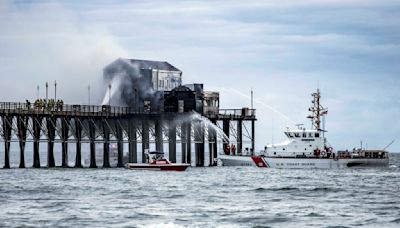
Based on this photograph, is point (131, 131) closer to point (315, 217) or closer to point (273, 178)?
point (273, 178)

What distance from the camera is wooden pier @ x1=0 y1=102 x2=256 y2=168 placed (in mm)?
142375

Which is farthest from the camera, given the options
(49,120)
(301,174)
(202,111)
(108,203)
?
(202,111)

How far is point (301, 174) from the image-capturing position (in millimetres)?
133125

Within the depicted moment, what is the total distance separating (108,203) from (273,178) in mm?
44598

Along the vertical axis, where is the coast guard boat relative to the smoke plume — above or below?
below

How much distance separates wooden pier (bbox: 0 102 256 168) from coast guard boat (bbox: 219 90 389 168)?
1080cm

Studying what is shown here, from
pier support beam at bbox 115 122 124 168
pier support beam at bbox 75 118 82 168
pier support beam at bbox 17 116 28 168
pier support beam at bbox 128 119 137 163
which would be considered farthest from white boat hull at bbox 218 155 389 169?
pier support beam at bbox 17 116 28 168

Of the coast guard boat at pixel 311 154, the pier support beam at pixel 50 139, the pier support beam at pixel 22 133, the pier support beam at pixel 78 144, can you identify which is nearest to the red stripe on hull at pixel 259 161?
the coast guard boat at pixel 311 154

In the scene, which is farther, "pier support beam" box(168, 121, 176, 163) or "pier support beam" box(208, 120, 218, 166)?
"pier support beam" box(208, 120, 218, 166)

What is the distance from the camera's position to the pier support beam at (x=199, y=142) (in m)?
163

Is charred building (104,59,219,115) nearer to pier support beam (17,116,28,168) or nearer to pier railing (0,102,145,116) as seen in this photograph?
pier railing (0,102,145,116)

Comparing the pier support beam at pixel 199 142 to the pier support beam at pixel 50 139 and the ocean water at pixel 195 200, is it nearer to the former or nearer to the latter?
the pier support beam at pixel 50 139

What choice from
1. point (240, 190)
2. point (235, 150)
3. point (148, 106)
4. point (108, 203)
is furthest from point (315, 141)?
point (108, 203)

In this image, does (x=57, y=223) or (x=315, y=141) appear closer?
(x=57, y=223)
